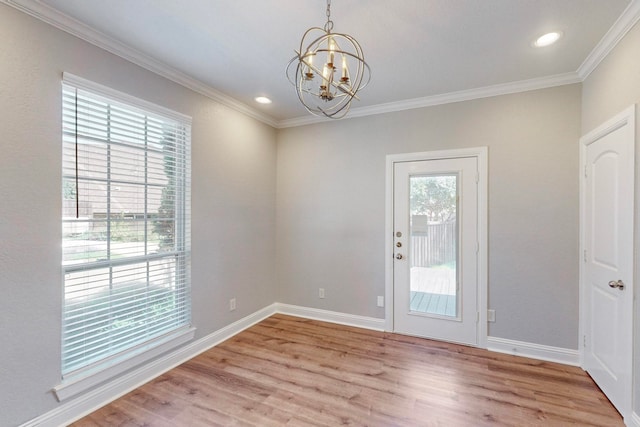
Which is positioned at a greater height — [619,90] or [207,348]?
[619,90]

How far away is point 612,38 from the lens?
2012 mm

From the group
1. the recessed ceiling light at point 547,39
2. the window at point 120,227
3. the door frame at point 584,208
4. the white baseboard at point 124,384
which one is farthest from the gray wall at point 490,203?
the window at point 120,227

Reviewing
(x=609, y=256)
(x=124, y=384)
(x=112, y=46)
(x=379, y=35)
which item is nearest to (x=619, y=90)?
(x=609, y=256)

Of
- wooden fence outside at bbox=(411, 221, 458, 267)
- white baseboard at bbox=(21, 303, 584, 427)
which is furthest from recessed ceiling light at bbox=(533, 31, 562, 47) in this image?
white baseboard at bbox=(21, 303, 584, 427)

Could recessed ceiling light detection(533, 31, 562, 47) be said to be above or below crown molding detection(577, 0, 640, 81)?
above

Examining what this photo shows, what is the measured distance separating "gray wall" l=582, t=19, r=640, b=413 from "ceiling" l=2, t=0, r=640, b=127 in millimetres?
109

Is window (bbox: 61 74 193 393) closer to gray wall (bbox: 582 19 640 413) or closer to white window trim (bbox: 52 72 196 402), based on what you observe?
white window trim (bbox: 52 72 196 402)

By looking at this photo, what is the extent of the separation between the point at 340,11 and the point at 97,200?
7.04ft

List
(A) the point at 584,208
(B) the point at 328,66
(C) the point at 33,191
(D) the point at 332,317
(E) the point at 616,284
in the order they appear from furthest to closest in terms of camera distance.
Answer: (D) the point at 332,317, (A) the point at 584,208, (E) the point at 616,284, (C) the point at 33,191, (B) the point at 328,66

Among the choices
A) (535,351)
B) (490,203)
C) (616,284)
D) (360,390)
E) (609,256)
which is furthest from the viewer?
(490,203)

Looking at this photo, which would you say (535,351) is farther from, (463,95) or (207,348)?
(207,348)

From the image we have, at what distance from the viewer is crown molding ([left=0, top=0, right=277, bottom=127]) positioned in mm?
1754

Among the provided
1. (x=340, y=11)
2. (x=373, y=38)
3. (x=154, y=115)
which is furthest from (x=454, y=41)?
(x=154, y=115)

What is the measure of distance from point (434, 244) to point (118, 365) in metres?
3.09
